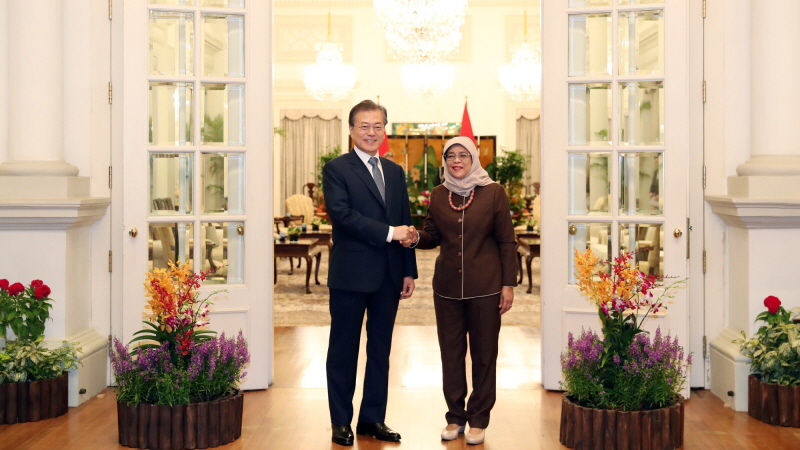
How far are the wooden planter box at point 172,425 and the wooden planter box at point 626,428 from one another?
1663 mm

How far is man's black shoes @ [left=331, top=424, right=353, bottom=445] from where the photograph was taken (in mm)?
3947

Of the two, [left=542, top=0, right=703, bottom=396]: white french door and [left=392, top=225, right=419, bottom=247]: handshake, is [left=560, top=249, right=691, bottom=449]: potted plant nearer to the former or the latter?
[left=392, top=225, right=419, bottom=247]: handshake

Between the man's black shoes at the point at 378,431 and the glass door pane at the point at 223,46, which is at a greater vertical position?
the glass door pane at the point at 223,46

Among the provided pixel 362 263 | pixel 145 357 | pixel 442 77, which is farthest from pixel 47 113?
pixel 442 77

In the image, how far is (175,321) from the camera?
391 centimetres

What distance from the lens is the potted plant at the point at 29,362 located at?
4289mm

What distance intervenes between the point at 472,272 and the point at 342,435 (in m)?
0.99

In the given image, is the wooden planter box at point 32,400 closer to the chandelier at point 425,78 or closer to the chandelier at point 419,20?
the chandelier at point 419,20

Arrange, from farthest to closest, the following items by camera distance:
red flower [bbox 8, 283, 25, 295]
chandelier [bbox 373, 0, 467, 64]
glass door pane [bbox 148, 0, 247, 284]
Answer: chandelier [bbox 373, 0, 467, 64] < glass door pane [bbox 148, 0, 247, 284] < red flower [bbox 8, 283, 25, 295]

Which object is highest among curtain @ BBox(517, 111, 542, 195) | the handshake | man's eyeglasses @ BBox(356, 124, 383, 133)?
curtain @ BBox(517, 111, 542, 195)

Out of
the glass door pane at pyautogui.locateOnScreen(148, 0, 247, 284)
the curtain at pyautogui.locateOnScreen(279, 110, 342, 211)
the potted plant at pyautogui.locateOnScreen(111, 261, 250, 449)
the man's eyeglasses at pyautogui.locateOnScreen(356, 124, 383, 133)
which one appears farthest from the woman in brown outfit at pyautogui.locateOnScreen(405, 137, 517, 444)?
the curtain at pyautogui.locateOnScreen(279, 110, 342, 211)

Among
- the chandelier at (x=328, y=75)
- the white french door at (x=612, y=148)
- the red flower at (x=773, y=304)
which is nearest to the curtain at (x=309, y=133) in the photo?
the chandelier at (x=328, y=75)

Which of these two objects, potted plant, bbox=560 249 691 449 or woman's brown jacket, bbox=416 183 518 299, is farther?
woman's brown jacket, bbox=416 183 518 299

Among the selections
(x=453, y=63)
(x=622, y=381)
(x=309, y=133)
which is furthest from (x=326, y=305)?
(x=453, y=63)
